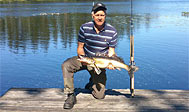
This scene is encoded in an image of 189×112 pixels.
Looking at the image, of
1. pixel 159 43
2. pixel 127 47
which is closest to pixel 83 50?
pixel 127 47

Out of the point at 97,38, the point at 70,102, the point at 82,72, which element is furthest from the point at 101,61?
the point at 82,72

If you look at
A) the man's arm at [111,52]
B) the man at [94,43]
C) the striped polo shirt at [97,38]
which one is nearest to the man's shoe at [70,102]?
the man at [94,43]

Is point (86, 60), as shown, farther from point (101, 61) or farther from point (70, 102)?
point (70, 102)

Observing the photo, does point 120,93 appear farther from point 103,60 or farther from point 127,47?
point 127,47

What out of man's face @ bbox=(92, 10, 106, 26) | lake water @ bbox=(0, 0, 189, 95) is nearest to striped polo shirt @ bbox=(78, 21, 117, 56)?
man's face @ bbox=(92, 10, 106, 26)

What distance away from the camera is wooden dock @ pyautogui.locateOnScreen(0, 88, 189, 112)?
5223 millimetres

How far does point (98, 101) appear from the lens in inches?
221

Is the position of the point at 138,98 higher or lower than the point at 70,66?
lower

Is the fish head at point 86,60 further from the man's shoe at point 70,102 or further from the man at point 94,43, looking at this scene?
the man's shoe at point 70,102

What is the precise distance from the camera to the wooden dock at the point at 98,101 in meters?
5.22

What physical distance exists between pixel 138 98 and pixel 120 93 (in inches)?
21.0

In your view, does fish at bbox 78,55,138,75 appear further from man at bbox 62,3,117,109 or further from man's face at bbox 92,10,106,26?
man's face at bbox 92,10,106,26

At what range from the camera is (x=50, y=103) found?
5.51 m

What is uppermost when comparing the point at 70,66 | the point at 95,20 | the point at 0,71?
the point at 95,20
